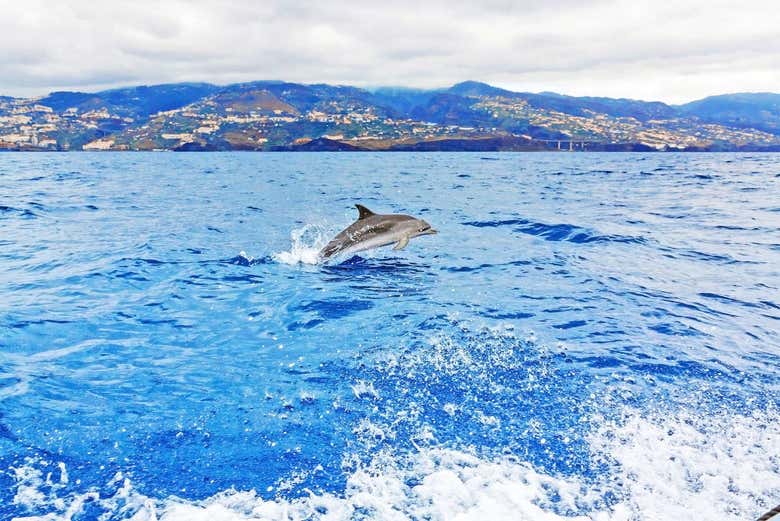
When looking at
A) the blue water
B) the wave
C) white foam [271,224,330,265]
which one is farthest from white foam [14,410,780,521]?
the wave

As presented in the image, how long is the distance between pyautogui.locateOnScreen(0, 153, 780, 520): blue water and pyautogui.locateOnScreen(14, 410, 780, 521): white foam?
0.02 m

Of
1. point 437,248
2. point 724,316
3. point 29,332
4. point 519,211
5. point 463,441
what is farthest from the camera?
point 519,211

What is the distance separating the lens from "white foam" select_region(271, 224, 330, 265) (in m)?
17.6

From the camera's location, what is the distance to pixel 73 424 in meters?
6.82

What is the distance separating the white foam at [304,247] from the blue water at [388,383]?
0.26 m

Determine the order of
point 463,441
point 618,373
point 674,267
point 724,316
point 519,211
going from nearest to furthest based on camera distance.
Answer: point 463,441 < point 618,373 < point 724,316 < point 674,267 < point 519,211

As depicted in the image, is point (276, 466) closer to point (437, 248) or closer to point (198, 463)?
point (198, 463)

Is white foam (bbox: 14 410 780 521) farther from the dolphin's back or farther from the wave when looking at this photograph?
the wave

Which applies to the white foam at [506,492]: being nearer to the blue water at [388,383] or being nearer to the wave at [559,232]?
the blue water at [388,383]

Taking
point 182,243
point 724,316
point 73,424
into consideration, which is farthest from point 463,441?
point 182,243

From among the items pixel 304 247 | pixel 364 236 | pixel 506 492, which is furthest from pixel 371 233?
pixel 506 492

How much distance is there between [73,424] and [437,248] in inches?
578

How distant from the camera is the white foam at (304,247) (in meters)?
17.6

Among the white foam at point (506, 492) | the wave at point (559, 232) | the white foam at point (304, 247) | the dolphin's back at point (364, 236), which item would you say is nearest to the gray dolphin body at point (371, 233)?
the dolphin's back at point (364, 236)
